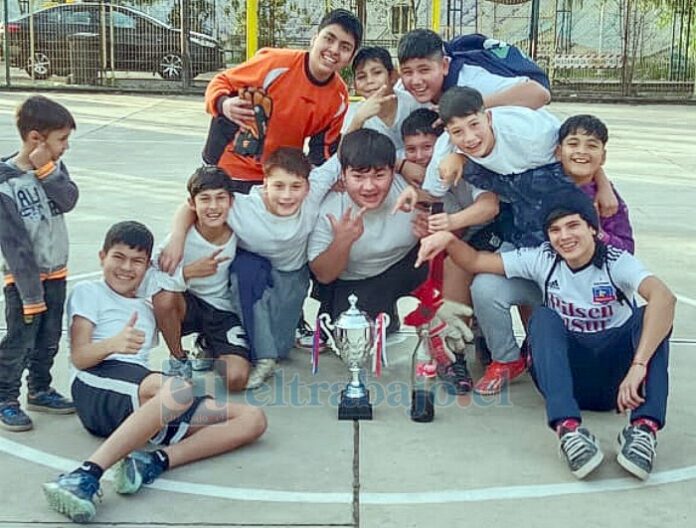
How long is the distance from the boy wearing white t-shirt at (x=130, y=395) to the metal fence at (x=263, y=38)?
48.3 feet

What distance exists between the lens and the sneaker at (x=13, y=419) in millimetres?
3676

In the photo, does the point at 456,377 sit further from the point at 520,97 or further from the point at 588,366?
the point at 520,97

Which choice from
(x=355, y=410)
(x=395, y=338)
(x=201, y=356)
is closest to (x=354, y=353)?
(x=355, y=410)

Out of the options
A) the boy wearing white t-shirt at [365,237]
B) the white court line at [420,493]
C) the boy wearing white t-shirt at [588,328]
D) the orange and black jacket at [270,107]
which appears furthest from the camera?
the orange and black jacket at [270,107]

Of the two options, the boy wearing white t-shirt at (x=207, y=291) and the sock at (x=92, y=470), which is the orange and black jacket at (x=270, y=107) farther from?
the sock at (x=92, y=470)

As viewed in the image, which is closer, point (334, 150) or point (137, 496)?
point (137, 496)

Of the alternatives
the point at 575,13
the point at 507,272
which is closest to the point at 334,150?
the point at 507,272

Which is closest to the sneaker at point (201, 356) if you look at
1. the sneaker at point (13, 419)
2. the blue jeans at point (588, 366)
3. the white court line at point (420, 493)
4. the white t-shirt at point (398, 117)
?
the sneaker at point (13, 419)

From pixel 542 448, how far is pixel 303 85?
77.9 inches

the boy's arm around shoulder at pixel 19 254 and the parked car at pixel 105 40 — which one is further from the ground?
the parked car at pixel 105 40

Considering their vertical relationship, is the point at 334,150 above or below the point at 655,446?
above

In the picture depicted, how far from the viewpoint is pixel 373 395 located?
163 inches

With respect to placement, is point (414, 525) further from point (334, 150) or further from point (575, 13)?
point (575, 13)

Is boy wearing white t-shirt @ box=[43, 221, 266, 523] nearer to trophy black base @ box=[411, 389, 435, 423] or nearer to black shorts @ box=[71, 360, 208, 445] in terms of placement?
black shorts @ box=[71, 360, 208, 445]
